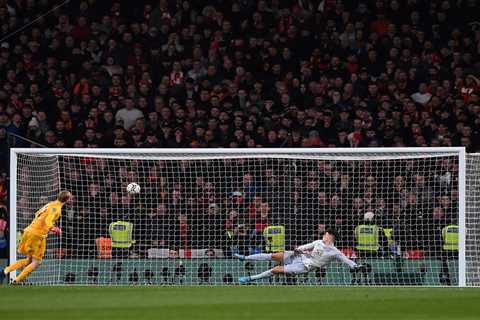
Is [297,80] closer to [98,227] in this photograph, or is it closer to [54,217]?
[98,227]

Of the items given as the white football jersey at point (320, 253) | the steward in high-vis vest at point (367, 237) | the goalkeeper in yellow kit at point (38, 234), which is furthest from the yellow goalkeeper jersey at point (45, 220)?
the steward in high-vis vest at point (367, 237)

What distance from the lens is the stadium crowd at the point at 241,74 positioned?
2031 cm

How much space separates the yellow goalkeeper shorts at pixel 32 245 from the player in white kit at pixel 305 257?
10.0ft

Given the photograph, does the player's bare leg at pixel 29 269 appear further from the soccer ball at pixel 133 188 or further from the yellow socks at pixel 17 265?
the soccer ball at pixel 133 188

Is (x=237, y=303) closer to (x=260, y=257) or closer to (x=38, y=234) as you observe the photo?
(x=260, y=257)

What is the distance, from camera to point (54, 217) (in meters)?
16.6

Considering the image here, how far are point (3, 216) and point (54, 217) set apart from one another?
241 centimetres

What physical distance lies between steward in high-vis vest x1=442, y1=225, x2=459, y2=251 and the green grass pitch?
170 centimetres

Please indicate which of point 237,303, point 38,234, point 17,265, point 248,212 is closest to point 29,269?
point 17,265

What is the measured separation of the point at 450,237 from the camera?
17938mm

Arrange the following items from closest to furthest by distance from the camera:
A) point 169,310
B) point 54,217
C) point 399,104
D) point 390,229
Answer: point 169,310
point 54,217
point 390,229
point 399,104

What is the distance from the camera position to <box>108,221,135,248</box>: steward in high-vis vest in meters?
17.8

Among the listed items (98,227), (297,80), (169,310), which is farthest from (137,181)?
(169,310)

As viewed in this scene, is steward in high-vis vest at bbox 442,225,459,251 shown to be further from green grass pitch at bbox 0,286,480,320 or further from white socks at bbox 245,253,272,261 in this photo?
white socks at bbox 245,253,272,261
